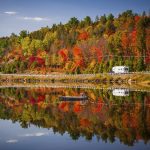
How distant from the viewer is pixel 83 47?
13425cm

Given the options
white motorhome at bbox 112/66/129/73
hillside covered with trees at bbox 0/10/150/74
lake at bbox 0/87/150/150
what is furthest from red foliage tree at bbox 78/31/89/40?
lake at bbox 0/87/150/150

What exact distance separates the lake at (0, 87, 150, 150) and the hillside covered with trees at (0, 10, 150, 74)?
154 feet

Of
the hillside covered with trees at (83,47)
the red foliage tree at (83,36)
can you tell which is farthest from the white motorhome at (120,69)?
the red foliage tree at (83,36)

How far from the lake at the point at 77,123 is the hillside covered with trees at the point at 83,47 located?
4704 centimetres

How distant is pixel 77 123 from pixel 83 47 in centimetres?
9289

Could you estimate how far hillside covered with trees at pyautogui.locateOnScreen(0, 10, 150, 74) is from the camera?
118 meters

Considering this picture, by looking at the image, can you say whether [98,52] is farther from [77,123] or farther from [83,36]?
[77,123]

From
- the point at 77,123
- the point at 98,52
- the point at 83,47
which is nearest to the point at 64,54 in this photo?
the point at 83,47

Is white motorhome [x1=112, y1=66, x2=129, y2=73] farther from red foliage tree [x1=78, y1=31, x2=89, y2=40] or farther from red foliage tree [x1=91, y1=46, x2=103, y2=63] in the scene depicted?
red foliage tree [x1=78, y1=31, x2=89, y2=40]

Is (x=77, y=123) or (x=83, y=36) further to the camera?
(x=83, y=36)

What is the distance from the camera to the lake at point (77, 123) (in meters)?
33.2

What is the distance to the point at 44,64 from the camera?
482ft

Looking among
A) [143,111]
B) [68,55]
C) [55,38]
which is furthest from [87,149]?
[55,38]

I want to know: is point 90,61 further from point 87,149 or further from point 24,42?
point 87,149
